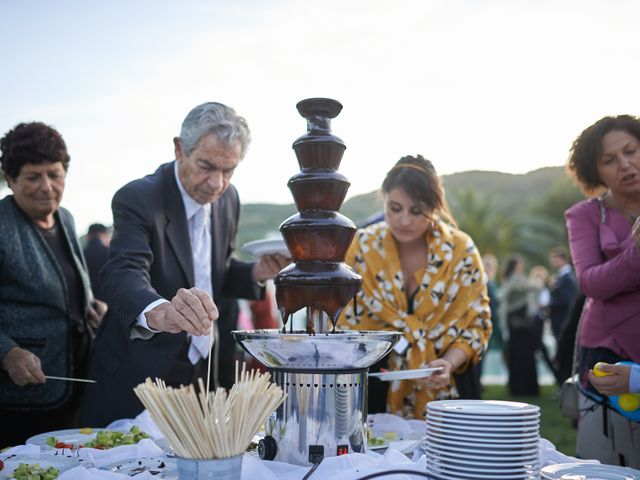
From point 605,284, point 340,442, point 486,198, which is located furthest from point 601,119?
point 486,198

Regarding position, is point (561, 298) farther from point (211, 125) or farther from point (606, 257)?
point (211, 125)

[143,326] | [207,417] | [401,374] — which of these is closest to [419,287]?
[401,374]

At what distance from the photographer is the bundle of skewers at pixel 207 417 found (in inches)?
50.9

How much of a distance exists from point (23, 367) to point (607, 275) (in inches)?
91.9

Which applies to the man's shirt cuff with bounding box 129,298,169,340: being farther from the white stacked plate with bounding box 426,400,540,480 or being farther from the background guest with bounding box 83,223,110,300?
the background guest with bounding box 83,223,110,300

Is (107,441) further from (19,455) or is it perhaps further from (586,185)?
(586,185)

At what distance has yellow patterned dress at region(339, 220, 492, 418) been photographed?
2.93 metres

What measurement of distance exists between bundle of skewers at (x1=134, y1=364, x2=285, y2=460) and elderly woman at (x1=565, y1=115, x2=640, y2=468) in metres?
1.68

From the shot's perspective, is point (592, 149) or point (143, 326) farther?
point (592, 149)

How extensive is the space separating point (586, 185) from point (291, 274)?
1.70 m

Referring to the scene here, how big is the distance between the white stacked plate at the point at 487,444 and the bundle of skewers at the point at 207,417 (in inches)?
15.4

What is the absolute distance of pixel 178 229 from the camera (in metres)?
2.76

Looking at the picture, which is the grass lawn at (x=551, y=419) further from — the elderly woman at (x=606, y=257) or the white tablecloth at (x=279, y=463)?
the white tablecloth at (x=279, y=463)

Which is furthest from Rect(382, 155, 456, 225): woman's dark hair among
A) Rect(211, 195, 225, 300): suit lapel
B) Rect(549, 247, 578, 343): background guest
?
Rect(549, 247, 578, 343): background guest
